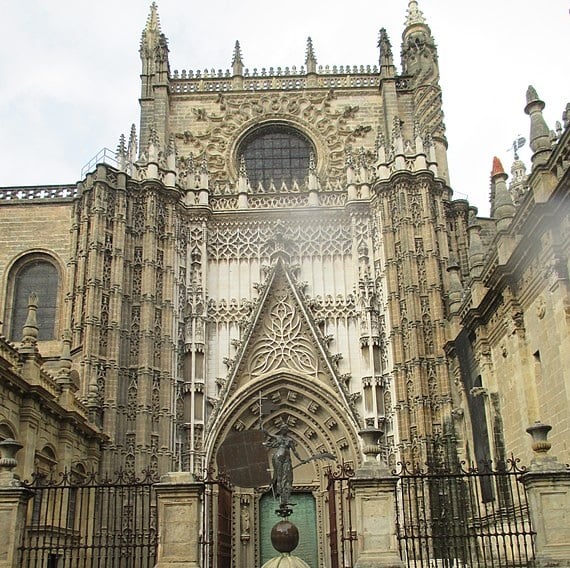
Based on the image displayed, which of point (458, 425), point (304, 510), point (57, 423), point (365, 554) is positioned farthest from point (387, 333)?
point (365, 554)

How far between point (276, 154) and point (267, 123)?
120cm

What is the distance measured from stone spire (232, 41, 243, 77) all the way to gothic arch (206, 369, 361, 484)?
12260 mm

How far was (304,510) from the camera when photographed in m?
23.0

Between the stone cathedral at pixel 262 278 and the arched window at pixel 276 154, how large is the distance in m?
0.06

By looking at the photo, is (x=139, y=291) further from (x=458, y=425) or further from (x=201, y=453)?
(x=458, y=425)

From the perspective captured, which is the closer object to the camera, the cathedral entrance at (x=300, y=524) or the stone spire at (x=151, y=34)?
the cathedral entrance at (x=300, y=524)

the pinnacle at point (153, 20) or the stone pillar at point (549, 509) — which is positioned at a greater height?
the pinnacle at point (153, 20)

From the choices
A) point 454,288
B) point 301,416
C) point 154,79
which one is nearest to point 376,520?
point 454,288

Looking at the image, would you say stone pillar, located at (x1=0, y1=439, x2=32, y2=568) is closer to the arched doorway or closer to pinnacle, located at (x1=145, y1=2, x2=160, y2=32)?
the arched doorway

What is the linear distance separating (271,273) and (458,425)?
784 centimetres

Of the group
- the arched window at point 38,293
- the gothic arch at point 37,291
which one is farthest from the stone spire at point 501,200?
the arched window at point 38,293

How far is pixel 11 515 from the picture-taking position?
10414mm

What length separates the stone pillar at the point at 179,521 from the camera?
10.3m

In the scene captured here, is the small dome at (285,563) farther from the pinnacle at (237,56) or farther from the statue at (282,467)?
the pinnacle at (237,56)
